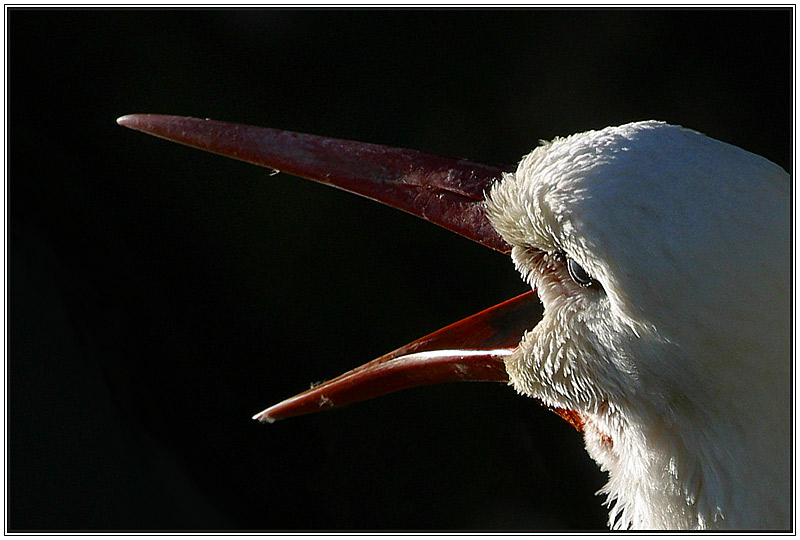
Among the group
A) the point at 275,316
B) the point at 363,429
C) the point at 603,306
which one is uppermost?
the point at 603,306

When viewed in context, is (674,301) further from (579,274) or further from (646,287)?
(579,274)

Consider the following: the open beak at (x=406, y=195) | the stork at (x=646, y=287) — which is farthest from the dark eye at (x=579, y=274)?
the open beak at (x=406, y=195)

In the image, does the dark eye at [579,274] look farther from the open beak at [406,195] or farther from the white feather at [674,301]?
the open beak at [406,195]

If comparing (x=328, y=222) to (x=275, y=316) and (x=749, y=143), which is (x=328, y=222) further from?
(x=749, y=143)

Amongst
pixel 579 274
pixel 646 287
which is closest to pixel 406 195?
pixel 579 274

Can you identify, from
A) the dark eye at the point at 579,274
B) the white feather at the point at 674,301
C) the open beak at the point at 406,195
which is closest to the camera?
the white feather at the point at 674,301

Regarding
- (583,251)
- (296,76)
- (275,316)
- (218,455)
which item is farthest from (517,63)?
A: (218,455)
